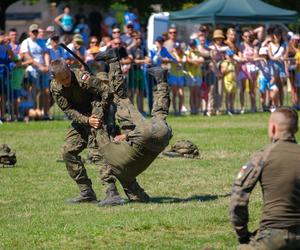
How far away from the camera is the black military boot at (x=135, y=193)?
38.9ft

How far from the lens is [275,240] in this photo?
286 inches

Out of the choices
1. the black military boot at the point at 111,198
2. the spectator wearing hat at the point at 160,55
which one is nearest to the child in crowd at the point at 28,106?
the spectator wearing hat at the point at 160,55

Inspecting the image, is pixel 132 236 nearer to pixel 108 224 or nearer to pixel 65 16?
pixel 108 224

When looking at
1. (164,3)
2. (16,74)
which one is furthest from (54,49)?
(164,3)

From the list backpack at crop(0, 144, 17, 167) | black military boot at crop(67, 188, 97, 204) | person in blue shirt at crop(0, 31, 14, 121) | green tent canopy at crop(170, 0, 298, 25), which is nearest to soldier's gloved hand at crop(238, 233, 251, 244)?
black military boot at crop(67, 188, 97, 204)

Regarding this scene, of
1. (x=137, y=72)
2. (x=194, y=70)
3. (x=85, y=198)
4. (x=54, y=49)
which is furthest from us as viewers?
(x=194, y=70)

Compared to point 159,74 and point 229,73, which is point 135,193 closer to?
point 159,74

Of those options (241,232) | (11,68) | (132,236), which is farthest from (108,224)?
(11,68)

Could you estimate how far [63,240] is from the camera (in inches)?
→ 378

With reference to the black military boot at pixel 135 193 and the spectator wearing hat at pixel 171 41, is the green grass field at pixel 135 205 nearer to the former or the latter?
the black military boot at pixel 135 193

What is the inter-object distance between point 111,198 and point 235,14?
1558cm

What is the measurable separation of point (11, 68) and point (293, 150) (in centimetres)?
1504

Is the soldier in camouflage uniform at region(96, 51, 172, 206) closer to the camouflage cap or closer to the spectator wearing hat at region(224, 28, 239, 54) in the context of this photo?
the camouflage cap

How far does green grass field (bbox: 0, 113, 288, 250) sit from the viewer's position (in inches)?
378
